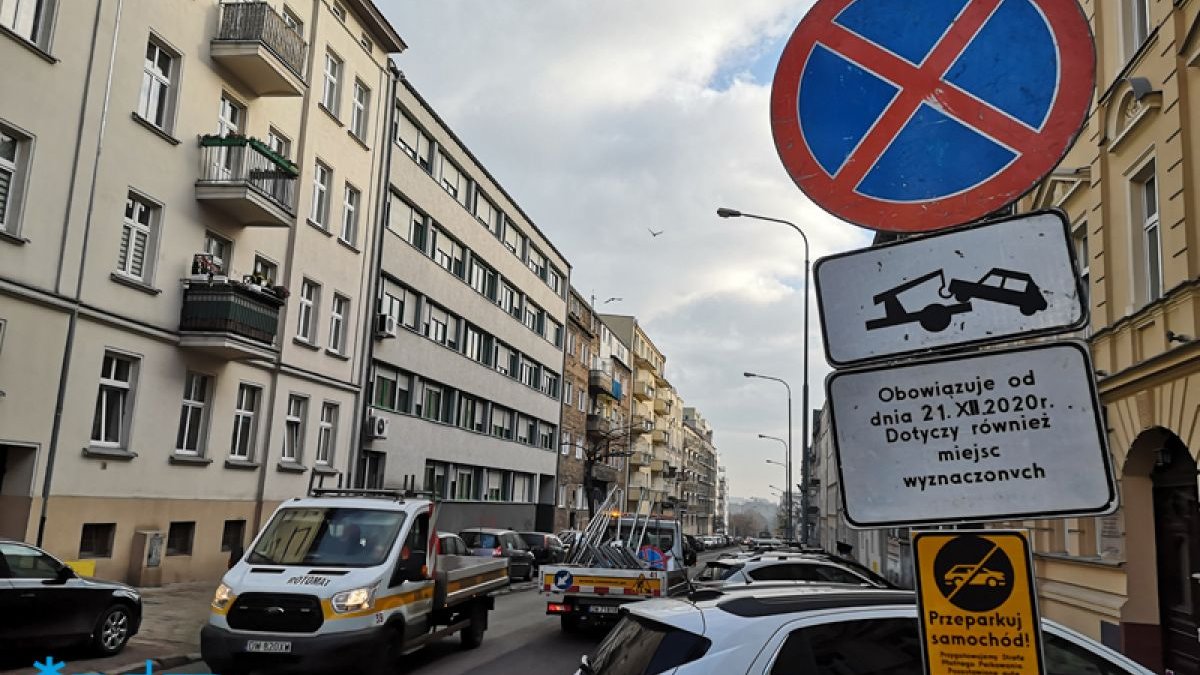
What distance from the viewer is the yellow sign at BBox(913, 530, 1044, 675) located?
7.68 ft

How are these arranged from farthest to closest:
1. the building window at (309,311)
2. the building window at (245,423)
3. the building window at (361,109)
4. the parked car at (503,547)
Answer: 1. the building window at (361,109)
2. the parked car at (503,547)
3. the building window at (309,311)
4. the building window at (245,423)

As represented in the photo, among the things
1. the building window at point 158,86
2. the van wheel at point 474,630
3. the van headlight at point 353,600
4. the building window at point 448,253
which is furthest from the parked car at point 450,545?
the building window at point 448,253

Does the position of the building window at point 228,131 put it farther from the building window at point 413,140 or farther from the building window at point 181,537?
the building window at point 413,140

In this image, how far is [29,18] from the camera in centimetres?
1620

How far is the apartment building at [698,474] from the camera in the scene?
125 metres

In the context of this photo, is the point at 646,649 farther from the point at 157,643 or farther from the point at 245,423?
the point at 245,423

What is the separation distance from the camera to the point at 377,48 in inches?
1180

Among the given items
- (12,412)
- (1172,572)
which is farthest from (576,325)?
(1172,572)

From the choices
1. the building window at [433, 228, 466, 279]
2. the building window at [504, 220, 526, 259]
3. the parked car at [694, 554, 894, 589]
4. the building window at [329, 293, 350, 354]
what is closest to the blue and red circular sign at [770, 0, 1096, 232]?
the parked car at [694, 554, 894, 589]

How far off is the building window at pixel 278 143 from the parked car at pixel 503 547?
12.4 metres

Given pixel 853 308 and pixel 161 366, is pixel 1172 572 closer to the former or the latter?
pixel 853 308

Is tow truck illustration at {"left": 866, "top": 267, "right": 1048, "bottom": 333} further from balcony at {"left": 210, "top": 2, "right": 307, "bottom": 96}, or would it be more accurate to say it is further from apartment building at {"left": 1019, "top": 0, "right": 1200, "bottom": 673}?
balcony at {"left": 210, "top": 2, "right": 307, "bottom": 96}

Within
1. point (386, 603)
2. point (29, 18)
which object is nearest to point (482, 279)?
point (29, 18)

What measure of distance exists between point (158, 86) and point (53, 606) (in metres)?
13.1
